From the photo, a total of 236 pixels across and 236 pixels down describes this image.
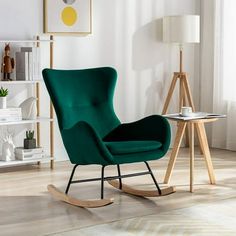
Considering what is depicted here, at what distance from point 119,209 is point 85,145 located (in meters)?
0.50

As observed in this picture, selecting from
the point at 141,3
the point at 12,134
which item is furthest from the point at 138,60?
the point at 12,134

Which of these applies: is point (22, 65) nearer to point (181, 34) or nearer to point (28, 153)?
point (28, 153)

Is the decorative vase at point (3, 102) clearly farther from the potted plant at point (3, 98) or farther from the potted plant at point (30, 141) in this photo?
the potted plant at point (30, 141)

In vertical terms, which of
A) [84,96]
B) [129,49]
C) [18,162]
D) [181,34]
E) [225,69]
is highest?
[181,34]

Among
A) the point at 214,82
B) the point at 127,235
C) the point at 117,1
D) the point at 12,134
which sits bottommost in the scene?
the point at 127,235

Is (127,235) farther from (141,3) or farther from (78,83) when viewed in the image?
(141,3)

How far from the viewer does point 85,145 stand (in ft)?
14.0

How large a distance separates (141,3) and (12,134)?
201cm

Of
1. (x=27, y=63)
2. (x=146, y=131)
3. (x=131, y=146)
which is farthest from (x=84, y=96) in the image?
(x=27, y=63)

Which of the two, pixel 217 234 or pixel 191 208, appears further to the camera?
pixel 191 208

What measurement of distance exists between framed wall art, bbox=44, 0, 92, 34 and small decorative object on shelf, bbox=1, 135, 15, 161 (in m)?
1.11

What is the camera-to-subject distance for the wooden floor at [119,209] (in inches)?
149

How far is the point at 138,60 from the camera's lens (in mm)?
6582

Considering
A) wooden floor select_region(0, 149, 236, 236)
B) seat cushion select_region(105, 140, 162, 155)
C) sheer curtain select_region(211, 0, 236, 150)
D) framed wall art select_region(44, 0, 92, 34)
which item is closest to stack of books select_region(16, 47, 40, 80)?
framed wall art select_region(44, 0, 92, 34)
